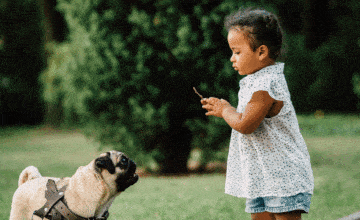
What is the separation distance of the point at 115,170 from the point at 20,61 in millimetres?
18718

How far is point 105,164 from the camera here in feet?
11.2

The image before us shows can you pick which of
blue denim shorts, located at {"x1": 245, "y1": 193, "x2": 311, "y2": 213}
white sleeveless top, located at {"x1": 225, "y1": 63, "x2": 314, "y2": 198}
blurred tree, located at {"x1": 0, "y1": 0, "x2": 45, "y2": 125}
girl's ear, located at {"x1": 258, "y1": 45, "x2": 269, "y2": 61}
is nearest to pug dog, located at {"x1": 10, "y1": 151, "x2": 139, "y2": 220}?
white sleeveless top, located at {"x1": 225, "y1": 63, "x2": 314, "y2": 198}

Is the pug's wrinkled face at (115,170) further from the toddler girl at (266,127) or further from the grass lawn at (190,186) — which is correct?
the grass lawn at (190,186)

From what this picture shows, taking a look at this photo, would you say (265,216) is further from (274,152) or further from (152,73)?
(152,73)

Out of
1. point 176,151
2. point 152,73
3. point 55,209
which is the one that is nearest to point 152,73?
point 152,73

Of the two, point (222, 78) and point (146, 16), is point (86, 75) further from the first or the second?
point (222, 78)

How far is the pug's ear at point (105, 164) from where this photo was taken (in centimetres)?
341

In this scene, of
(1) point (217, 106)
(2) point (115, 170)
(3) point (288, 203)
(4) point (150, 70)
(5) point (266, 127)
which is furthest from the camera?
(4) point (150, 70)

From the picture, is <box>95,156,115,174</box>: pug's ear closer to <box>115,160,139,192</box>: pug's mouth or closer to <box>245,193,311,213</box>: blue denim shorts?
<box>115,160,139,192</box>: pug's mouth

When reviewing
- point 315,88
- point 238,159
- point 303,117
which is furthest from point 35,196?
point 315,88

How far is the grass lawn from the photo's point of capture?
17.7 feet

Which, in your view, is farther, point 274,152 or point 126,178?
point 126,178

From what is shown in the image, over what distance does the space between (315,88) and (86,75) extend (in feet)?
48.6

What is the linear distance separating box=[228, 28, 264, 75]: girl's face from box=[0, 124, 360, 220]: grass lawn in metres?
2.59
